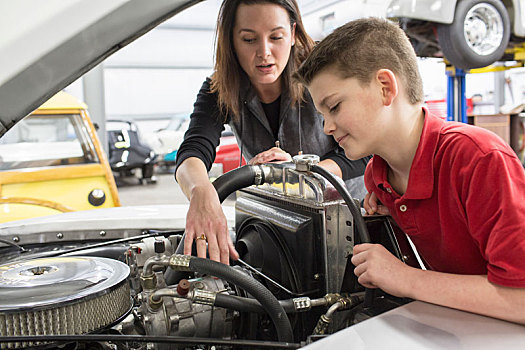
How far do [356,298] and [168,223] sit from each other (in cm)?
94

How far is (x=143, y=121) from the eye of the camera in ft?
41.9

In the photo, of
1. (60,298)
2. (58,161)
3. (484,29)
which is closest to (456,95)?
(484,29)

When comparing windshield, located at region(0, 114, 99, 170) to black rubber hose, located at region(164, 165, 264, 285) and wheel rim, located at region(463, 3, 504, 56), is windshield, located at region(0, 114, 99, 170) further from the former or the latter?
wheel rim, located at region(463, 3, 504, 56)

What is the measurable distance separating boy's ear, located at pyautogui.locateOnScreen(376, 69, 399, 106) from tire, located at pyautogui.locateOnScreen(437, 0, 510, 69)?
13.0ft

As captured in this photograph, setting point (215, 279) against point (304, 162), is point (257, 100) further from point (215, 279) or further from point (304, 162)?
point (215, 279)

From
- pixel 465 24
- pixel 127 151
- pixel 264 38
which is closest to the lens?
pixel 264 38

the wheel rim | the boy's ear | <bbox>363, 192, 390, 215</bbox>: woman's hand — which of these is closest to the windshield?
<bbox>363, 192, 390, 215</bbox>: woman's hand

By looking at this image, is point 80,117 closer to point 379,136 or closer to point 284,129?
point 284,129

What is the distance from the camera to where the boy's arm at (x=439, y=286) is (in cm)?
73

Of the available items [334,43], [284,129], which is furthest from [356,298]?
[284,129]

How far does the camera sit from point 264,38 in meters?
1.44

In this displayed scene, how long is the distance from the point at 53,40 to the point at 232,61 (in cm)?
98

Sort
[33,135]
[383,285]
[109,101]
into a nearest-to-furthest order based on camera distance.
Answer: [383,285], [33,135], [109,101]

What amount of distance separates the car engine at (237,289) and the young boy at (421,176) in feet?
0.27
